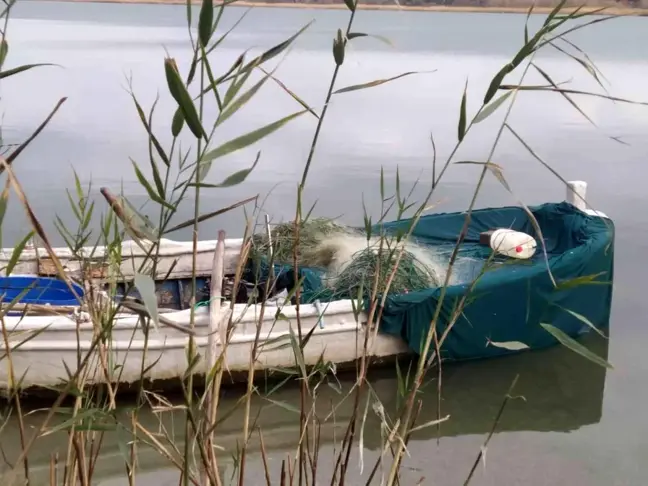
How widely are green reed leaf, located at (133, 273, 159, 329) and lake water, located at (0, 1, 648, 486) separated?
80cm

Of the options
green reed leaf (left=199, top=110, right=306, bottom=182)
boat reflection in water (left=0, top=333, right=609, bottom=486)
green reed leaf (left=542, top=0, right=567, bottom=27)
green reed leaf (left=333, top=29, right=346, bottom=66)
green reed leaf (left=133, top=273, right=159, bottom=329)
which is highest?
green reed leaf (left=542, top=0, right=567, bottom=27)

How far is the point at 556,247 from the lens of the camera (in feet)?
17.3

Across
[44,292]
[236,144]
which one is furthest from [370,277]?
[236,144]

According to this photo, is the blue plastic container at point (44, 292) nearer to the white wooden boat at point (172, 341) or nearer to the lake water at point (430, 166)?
the white wooden boat at point (172, 341)

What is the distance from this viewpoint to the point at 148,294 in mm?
989

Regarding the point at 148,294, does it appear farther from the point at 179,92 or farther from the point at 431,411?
the point at 431,411

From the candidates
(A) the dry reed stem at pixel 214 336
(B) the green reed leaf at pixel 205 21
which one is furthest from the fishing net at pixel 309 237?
(B) the green reed leaf at pixel 205 21

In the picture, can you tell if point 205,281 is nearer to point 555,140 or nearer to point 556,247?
point 556,247

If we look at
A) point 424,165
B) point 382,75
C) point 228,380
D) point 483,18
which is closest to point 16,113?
point 424,165

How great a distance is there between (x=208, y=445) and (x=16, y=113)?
12.1 metres

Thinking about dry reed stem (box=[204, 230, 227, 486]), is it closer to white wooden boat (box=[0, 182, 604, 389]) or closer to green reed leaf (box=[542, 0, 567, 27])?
green reed leaf (box=[542, 0, 567, 27])

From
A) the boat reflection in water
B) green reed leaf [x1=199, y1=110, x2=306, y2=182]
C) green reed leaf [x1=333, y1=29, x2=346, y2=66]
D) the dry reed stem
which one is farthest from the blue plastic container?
green reed leaf [x1=199, y1=110, x2=306, y2=182]

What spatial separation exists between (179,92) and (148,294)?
356 millimetres

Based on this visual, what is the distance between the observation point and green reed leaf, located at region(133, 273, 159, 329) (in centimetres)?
97
